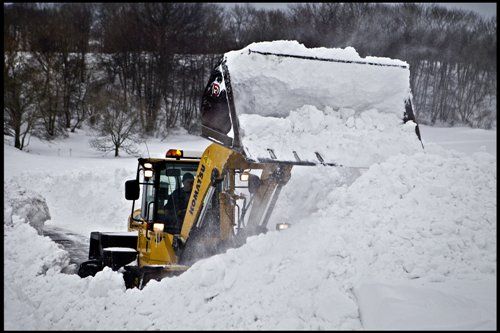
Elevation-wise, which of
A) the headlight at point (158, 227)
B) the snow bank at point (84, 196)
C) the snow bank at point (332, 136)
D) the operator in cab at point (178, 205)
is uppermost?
the snow bank at point (332, 136)

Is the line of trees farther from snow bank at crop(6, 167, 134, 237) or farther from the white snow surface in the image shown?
the white snow surface

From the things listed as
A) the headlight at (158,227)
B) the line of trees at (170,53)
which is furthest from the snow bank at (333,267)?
the line of trees at (170,53)

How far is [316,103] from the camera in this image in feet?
21.5

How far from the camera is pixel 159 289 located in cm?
→ 560

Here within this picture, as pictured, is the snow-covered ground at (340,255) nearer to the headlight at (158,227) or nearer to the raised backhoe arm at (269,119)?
the raised backhoe arm at (269,119)

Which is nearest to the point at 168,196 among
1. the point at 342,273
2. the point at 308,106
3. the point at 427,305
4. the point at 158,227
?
the point at 158,227

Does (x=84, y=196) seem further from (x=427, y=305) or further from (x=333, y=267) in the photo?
(x=427, y=305)

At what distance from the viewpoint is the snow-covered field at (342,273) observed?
14.9 feet

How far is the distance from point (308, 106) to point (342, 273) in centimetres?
226

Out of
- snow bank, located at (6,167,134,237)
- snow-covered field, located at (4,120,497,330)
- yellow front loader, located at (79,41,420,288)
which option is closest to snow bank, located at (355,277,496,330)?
Result: snow-covered field, located at (4,120,497,330)

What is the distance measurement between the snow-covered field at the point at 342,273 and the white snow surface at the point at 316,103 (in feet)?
1.56

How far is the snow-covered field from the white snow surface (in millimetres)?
476

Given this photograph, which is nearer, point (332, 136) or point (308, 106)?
point (332, 136)

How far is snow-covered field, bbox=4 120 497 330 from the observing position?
4527 millimetres
